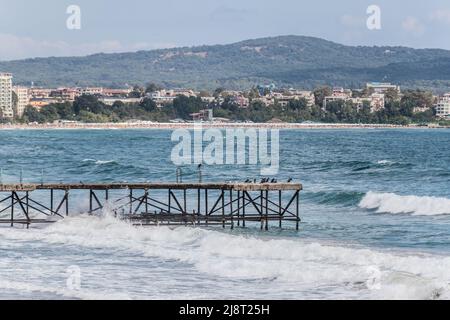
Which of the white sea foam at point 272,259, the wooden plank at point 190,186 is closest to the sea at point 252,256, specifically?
the white sea foam at point 272,259

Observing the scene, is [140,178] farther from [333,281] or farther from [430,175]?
[333,281]

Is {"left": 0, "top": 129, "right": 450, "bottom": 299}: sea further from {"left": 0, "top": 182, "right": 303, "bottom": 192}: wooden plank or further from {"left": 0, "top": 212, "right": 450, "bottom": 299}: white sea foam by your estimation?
{"left": 0, "top": 182, "right": 303, "bottom": 192}: wooden plank

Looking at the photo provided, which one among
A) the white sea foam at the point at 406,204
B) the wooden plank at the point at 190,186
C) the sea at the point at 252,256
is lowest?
the white sea foam at the point at 406,204

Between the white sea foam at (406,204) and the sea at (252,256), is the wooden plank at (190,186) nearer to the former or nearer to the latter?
the sea at (252,256)

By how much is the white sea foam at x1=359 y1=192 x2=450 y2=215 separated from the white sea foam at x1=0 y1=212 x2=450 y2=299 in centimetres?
1268

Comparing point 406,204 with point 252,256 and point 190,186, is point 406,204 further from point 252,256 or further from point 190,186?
point 252,256

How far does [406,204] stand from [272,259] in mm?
20363

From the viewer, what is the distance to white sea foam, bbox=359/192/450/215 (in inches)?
2019

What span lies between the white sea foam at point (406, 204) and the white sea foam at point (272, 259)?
41.6 ft

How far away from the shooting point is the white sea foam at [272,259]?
2875 centimetres
